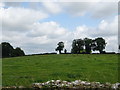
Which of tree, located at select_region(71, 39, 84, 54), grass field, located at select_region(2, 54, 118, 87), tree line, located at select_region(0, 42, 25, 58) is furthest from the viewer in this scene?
tree, located at select_region(71, 39, 84, 54)

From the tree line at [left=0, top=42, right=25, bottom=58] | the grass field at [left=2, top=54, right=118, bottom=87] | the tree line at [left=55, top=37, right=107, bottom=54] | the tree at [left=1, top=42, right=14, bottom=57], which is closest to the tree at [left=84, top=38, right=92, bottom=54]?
the tree line at [left=55, top=37, right=107, bottom=54]

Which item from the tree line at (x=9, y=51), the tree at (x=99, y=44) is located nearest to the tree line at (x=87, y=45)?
the tree at (x=99, y=44)

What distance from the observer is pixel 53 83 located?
33.9 ft

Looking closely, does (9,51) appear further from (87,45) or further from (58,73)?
(58,73)

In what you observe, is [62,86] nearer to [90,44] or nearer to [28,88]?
[28,88]

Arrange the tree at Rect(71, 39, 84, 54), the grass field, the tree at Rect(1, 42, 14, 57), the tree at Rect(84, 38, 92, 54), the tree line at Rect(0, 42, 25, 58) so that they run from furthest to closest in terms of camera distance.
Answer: the tree at Rect(84, 38, 92, 54) → the tree at Rect(71, 39, 84, 54) → the tree line at Rect(0, 42, 25, 58) → the tree at Rect(1, 42, 14, 57) → the grass field

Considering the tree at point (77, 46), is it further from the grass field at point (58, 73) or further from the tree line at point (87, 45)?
the grass field at point (58, 73)

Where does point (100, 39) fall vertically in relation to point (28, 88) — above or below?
above

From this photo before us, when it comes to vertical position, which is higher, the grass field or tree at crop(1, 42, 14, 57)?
tree at crop(1, 42, 14, 57)

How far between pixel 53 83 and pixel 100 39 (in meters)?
84.1

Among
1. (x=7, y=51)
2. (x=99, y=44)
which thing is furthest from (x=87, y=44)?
(x=7, y=51)

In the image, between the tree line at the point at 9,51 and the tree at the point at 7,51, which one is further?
the tree line at the point at 9,51

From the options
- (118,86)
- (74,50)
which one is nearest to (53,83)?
(118,86)

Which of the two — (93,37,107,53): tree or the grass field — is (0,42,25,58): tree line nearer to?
(93,37,107,53): tree
